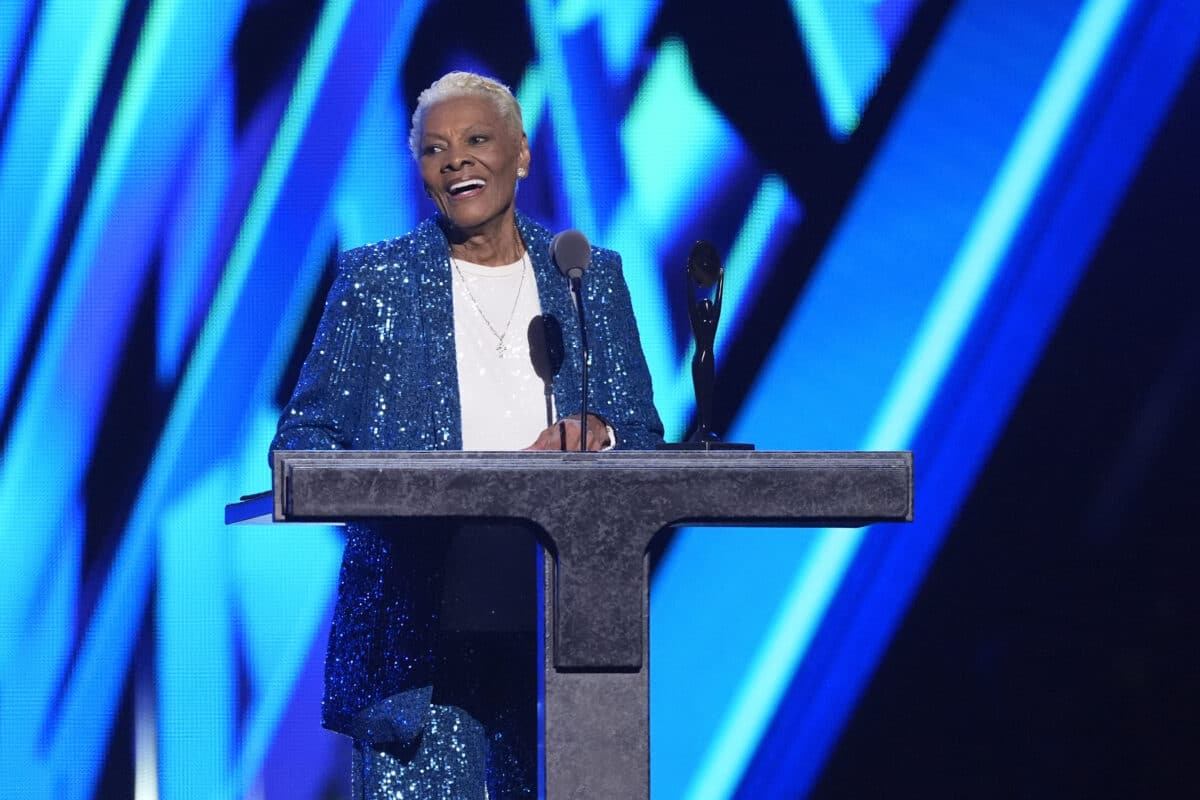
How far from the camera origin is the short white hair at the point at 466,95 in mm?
2082

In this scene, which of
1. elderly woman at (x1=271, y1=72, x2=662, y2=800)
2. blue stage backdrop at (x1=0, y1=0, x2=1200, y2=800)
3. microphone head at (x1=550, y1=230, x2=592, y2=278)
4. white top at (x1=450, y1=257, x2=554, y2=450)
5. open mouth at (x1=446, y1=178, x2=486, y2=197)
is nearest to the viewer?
microphone head at (x1=550, y1=230, x2=592, y2=278)

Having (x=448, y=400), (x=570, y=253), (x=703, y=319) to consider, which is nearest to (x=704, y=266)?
(x=703, y=319)

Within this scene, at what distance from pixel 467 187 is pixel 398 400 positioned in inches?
13.0

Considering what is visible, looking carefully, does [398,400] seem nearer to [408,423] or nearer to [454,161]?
[408,423]

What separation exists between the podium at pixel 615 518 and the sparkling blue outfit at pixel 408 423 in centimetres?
30

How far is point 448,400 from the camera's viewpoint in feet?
6.15

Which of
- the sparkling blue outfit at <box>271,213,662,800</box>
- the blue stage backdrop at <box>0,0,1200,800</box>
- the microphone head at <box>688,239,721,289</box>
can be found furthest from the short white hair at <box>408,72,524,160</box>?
the blue stage backdrop at <box>0,0,1200,800</box>

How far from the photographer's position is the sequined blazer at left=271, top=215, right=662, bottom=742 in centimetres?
172

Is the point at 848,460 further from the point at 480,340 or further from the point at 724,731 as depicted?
the point at 724,731

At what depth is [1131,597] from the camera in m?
3.43

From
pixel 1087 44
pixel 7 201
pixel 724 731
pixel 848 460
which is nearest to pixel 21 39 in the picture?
pixel 7 201

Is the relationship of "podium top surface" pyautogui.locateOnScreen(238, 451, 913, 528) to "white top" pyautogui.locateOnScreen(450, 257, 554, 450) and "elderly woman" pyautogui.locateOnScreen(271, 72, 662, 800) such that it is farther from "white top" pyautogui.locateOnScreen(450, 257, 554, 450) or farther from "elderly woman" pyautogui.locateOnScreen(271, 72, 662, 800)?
"white top" pyautogui.locateOnScreen(450, 257, 554, 450)

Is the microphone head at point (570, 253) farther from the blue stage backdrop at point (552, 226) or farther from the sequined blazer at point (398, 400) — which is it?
the blue stage backdrop at point (552, 226)

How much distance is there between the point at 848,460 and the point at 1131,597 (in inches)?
91.4
